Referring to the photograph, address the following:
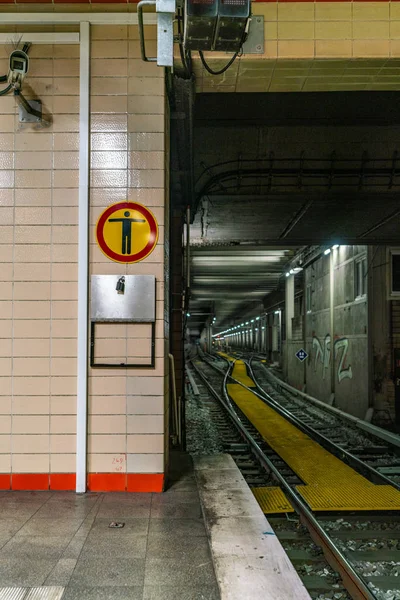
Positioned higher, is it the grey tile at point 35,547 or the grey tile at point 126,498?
the grey tile at point 126,498

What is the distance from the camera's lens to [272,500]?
6.31 m

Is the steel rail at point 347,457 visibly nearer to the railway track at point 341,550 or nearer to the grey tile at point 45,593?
the railway track at point 341,550

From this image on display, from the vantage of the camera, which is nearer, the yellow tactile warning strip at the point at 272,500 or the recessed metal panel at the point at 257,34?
the recessed metal panel at the point at 257,34

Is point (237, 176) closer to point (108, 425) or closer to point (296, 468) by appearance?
point (296, 468)

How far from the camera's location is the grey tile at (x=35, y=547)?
10.4 ft

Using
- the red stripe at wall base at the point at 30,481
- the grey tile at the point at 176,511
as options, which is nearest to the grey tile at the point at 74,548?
the grey tile at the point at 176,511

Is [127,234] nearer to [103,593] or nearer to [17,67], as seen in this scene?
[17,67]

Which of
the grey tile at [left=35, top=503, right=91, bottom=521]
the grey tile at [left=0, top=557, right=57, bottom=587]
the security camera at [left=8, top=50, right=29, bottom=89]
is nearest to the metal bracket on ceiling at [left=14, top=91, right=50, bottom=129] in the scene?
the security camera at [left=8, top=50, right=29, bottom=89]

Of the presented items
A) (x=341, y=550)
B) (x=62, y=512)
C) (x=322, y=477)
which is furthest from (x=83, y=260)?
(x=322, y=477)

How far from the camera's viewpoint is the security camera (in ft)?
13.9

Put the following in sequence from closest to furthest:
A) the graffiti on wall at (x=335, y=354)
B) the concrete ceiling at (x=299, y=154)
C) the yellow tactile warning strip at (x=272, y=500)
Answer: the yellow tactile warning strip at (x=272, y=500)
the concrete ceiling at (x=299, y=154)
the graffiti on wall at (x=335, y=354)

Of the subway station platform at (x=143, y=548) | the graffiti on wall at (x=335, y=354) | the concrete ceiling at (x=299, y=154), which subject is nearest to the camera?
the subway station platform at (x=143, y=548)

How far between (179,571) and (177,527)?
683 millimetres

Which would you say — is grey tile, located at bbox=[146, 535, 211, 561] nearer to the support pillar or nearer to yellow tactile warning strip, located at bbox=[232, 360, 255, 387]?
yellow tactile warning strip, located at bbox=[232, 360, 255, 387]
